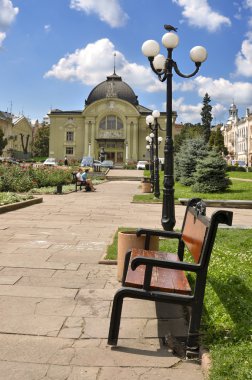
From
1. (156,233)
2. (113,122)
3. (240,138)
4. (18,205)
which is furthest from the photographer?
(240,138)

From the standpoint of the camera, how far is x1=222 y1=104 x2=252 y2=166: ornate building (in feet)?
305

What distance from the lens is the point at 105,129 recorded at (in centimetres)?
7912

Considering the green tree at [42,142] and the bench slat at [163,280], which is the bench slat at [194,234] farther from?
the green tree at [42,142]

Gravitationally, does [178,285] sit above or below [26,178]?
below

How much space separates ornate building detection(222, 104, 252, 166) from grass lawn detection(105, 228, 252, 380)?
82462 millimetres

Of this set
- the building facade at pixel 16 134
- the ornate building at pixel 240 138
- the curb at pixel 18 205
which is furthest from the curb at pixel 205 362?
the building facade at pixel 16 134

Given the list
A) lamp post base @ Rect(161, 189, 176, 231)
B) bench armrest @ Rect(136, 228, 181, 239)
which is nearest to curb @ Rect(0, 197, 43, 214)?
lamp post base @ Rect(161, 189, 176, 231)

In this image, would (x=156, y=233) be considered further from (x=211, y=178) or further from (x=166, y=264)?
(x=211, y=178)

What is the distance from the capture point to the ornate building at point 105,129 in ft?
256

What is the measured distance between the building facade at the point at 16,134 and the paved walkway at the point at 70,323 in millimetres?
83188

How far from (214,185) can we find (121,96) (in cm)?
6428

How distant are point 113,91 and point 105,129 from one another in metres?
8.93

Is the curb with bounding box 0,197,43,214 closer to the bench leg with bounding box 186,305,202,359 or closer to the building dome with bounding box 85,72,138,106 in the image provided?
the bench leg with bounding box 186,305,202,359

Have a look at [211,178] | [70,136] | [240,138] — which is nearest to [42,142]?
[70,136]
